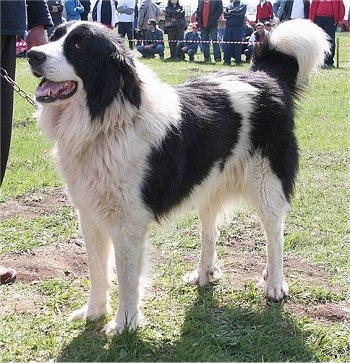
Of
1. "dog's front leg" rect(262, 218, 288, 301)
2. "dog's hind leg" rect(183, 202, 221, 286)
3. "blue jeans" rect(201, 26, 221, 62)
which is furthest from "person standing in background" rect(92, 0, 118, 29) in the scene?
"dog's front leg" rect(262, 218, 288, 301)

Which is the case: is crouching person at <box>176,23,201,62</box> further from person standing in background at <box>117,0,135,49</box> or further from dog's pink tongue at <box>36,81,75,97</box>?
dog's pink tongue at <box>36,81,75,97</box>

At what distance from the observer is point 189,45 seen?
17.2 meters

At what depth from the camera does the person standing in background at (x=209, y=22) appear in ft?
54.0

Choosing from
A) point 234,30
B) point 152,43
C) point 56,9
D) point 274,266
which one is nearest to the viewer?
point 274,266

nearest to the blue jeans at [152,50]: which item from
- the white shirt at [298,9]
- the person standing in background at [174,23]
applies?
the person standing in background at [174,23]

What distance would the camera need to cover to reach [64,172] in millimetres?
2938

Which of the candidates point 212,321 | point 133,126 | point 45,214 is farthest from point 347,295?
point 45,214

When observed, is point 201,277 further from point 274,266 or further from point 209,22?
A: point 209,22

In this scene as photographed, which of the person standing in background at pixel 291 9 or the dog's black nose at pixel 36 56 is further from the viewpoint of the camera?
the person standing in background at pixel 291 9

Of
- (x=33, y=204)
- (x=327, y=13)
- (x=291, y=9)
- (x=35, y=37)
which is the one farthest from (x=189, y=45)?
(x=35, y=37)

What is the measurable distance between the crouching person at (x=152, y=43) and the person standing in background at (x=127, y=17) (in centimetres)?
52

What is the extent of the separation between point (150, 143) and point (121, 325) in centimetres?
101

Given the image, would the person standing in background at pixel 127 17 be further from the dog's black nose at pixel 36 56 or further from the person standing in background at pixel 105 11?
the dog's black nose at pixel 36 56

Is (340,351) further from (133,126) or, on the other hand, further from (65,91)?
(65,91)
